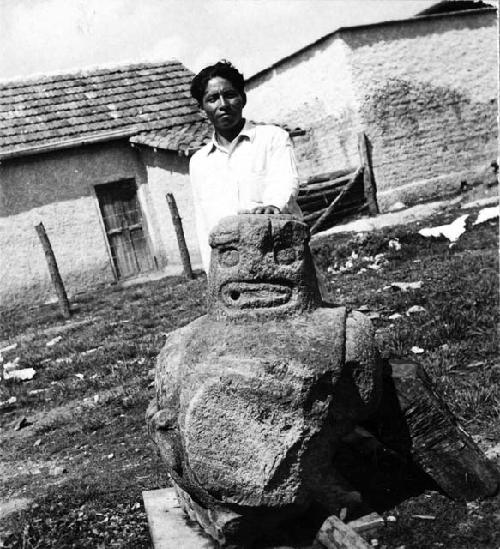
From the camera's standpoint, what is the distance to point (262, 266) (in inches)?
114

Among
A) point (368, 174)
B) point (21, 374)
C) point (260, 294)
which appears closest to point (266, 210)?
point (260, 294)

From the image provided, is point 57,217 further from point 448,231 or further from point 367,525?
point 367,525

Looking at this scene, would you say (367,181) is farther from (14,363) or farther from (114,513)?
(114,513)

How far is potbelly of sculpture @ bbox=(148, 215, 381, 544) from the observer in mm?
2740

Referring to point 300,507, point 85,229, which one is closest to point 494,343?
point 300,507

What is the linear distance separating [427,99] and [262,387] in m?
13.8

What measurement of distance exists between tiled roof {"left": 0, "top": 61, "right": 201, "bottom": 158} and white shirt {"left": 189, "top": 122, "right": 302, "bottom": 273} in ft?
37.3

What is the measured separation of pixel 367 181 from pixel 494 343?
9686 millimetres

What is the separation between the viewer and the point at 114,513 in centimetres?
377

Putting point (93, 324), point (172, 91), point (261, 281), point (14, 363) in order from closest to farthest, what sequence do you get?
point (261, 281) → point (14, 363) → point (93, 324) → point (172, 91)

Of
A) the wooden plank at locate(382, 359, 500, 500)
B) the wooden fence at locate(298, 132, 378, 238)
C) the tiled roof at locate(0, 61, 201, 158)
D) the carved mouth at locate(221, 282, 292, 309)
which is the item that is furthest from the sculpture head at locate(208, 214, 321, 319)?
the tiled roof at locate(0, 61, 201, 158)

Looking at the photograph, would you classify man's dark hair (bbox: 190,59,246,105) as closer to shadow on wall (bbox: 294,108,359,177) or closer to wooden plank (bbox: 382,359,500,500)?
wooden plank (bbox: 382,359,500,500)

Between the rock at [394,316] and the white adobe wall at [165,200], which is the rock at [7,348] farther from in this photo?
the white adobe wall at [165,200]

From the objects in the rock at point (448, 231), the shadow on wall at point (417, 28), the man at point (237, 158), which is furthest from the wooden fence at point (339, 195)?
the man at point (237, 158)
